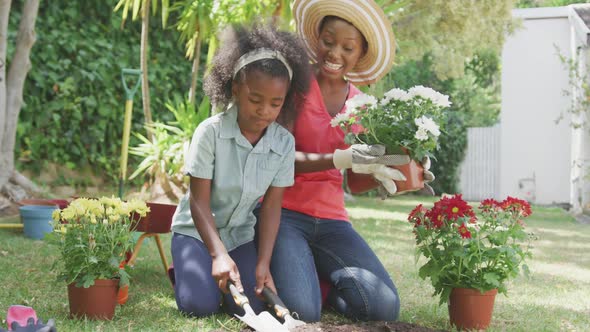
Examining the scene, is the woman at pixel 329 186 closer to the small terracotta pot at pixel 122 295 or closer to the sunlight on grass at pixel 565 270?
the small terracotta pot at pixel 122 295

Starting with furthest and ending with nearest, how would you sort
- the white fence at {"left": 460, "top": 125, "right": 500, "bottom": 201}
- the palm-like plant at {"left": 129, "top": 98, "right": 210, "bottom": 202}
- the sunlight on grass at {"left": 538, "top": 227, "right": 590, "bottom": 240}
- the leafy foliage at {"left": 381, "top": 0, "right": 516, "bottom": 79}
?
the white fence at {"left": 460, "top": 125, "right": 500, "bottom": 201}, the leafy foliage at {"left": 381, "top": 0, "right": 516, "bottom": 79}, the palm-like plant at {"left": 129, "top": 98, "right": 210, "bottom": 202}, the sunlight on grass at {"left": 538, "top": 227, "right": 590, "bottom": 240}

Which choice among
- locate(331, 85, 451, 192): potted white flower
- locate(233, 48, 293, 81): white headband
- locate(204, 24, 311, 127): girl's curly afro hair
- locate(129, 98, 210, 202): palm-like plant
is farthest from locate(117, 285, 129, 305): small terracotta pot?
locate(129, 98, 210, 202): palm-like plant

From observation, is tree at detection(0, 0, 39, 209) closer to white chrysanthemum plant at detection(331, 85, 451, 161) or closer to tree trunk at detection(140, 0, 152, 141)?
tree trunk at detection(140, 0, 152, 141)

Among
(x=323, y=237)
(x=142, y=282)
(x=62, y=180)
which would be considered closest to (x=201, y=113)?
(x=62, y=180)

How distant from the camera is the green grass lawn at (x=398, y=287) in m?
2.73

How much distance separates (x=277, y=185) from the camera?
2.90 meters

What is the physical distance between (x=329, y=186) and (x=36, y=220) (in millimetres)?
2457

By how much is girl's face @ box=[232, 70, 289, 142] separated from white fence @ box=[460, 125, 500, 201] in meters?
10.2

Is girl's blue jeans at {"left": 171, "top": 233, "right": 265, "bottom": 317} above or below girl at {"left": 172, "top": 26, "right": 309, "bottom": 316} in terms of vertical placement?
below

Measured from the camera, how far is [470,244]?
2688 mm

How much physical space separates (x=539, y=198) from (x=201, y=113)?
18.6ft

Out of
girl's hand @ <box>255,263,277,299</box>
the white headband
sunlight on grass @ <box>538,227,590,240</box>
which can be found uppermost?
the white headband

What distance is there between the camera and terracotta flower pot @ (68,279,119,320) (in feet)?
8.66

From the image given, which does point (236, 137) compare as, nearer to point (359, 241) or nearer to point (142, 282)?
point (359, 241)
